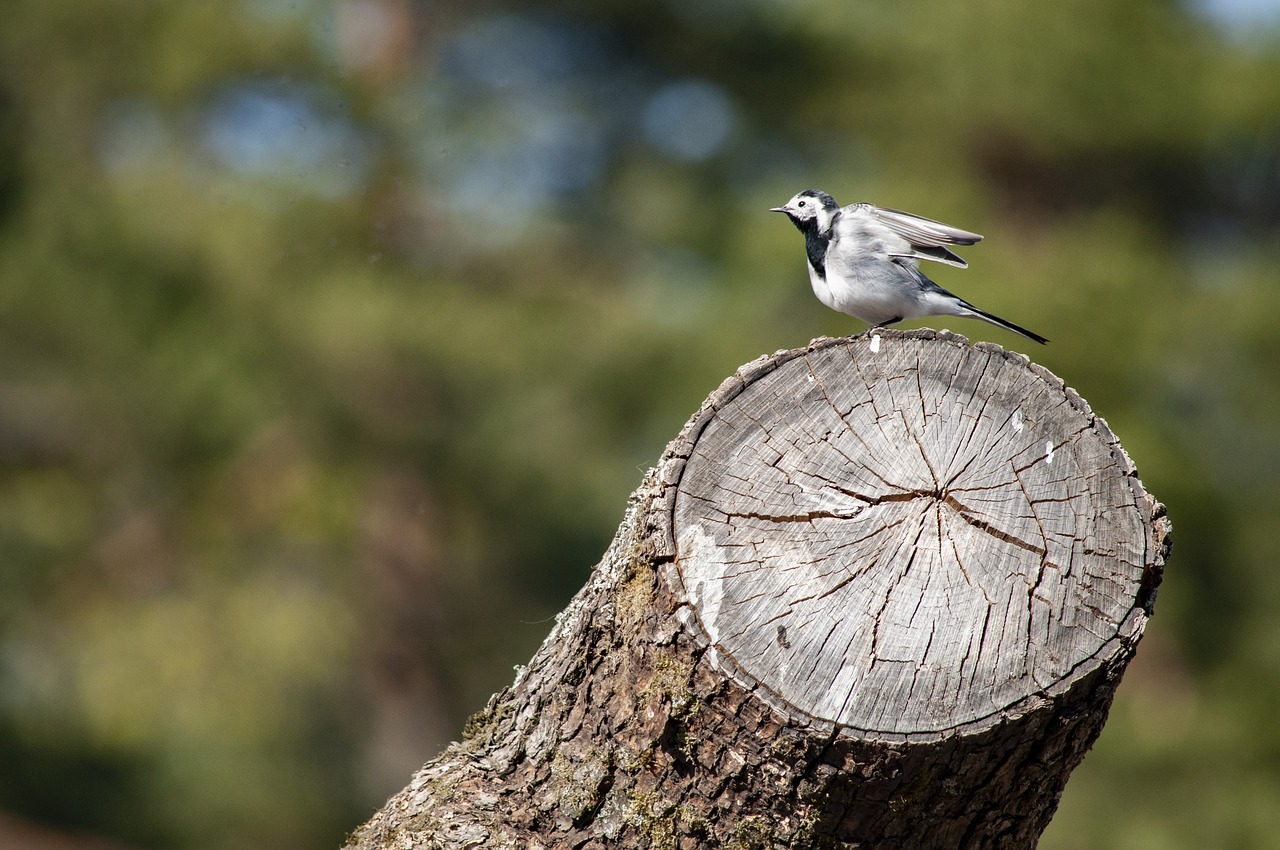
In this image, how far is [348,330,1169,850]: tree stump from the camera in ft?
7.20

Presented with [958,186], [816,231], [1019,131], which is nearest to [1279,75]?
[1019,131]

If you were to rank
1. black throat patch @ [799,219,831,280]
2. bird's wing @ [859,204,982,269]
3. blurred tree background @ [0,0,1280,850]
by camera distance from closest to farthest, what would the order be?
bird's wing @ [859,204,982,269] → black throat patch @ [799,219,831,280] → blurred tree background @ [0,0,1280,850]

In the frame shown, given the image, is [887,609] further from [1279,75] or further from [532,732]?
[1279,75]

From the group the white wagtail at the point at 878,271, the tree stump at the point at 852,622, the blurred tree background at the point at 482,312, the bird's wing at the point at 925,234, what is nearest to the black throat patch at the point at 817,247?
the white wagtail at the point at 878,271

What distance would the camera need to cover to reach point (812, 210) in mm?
4270

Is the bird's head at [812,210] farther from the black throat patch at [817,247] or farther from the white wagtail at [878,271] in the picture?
the white wagtail at [878,271]

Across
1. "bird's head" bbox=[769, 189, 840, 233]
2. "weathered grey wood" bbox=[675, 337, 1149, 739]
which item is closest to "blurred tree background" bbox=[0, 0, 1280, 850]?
"bird's head" bbox=[769, 189, 840, 233]

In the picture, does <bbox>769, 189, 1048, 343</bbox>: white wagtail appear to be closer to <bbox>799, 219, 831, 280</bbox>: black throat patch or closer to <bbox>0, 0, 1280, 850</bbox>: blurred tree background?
<bbox>799, 219, 831, 280</bbox>: black throat patch

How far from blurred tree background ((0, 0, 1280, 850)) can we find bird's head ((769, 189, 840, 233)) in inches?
199

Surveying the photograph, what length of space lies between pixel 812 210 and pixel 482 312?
6.27m

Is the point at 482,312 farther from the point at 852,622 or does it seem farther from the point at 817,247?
the point at 852,622

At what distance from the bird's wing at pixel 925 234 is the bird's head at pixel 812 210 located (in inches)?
13.2

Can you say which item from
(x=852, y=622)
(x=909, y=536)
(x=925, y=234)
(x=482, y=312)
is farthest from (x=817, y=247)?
(x=482, y=312)

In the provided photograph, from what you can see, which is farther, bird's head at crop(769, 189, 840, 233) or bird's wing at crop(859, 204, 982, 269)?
bird's head at crop(769, 189, 840, 233)
